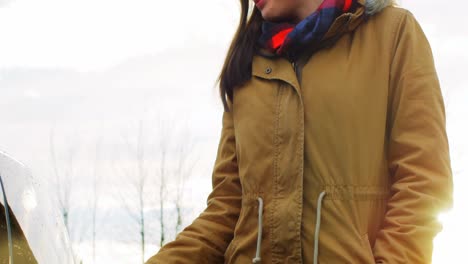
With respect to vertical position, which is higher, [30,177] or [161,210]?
[30,177]

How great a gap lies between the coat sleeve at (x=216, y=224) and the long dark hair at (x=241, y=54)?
4.0 inches

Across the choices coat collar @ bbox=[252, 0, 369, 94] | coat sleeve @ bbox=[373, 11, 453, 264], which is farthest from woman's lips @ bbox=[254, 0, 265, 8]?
coat sleeve @ bbox=[373, 11, 453, 264]

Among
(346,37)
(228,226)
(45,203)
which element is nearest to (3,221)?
(45,203)

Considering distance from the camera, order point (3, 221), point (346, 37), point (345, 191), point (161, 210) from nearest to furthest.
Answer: point (3, 221), point (345, 191), point (346, 37), point (161, 210)

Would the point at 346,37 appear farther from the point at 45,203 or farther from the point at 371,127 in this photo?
the point at 45,203

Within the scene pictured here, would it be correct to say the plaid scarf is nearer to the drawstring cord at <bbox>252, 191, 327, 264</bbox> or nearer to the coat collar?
the coat collar

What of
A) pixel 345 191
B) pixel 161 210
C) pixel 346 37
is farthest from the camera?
pixel 161 210

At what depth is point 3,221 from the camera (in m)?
2.17

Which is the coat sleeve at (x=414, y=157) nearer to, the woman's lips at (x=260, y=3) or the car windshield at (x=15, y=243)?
the woman's lips at (x=260, y=3)

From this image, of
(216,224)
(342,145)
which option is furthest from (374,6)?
(216,224)

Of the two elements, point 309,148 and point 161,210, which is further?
point 161,210

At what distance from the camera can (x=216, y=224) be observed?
8.63 feet

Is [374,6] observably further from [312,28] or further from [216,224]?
[216,224]

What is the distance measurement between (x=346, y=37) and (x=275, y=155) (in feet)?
1.36
